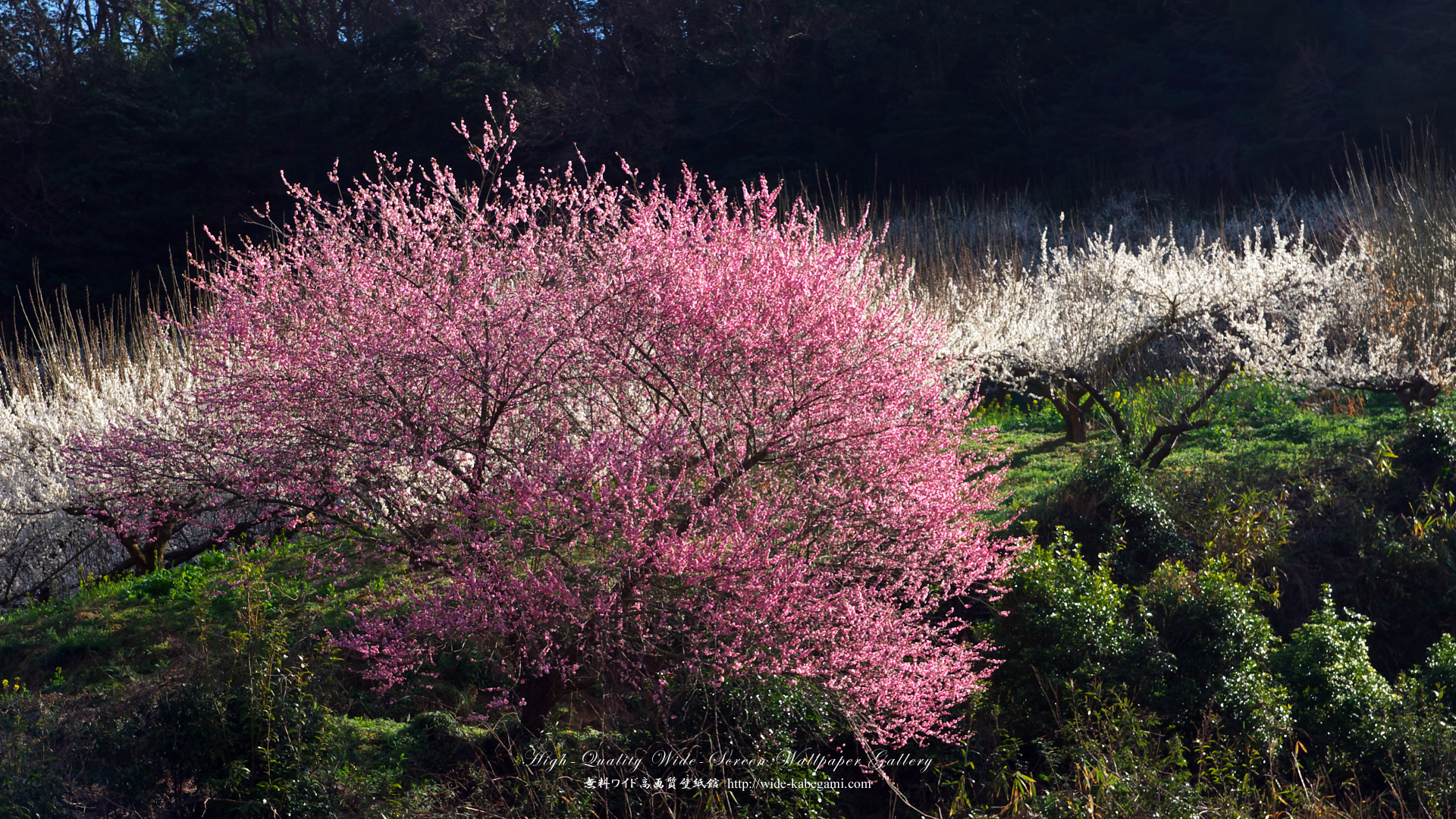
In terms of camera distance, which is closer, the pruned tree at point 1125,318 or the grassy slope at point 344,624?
the grassy slope at point 344,624

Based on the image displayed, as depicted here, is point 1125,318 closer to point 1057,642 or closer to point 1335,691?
point 1335,691

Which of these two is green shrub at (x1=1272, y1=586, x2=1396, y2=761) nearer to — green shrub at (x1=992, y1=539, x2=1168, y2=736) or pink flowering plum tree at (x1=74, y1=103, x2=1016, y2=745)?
green shrub at (x1=992, y1=539, x2=1168, y2=736)

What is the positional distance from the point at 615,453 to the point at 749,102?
24.3 meters

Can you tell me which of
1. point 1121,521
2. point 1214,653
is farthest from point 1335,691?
point 1121,521

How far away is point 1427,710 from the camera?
7.24 metres

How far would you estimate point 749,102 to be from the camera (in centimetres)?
2784

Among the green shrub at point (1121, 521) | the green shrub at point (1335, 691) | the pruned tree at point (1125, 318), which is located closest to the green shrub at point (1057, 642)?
the green shrub at point (1335, 691)

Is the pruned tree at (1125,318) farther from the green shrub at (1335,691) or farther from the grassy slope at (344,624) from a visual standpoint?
the green shrub at (1335,691)

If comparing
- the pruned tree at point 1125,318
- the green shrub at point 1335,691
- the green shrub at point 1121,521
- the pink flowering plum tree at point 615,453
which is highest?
the pink flowering plum tree at point 615,453

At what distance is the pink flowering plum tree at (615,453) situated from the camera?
4914 mm

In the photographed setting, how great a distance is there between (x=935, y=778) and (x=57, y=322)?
83.1 feet

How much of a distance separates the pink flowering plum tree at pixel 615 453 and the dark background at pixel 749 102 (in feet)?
66.4

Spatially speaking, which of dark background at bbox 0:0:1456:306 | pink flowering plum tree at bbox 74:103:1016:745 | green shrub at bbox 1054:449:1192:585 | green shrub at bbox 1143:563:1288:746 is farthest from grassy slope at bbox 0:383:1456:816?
dark background at bbox 0:0:1456:306

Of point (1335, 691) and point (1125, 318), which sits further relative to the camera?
point (1125, 318)
